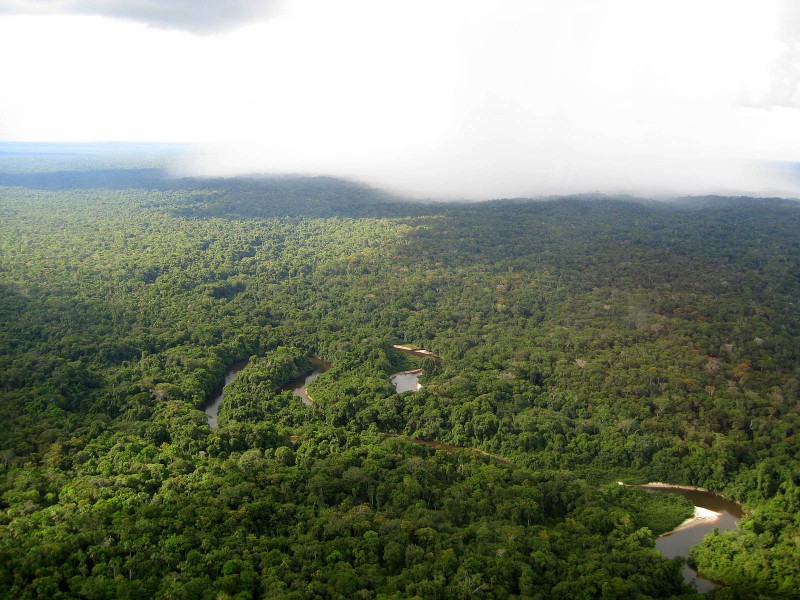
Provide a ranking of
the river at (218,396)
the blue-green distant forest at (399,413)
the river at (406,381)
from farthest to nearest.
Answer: the river at (406,381)
the river at (218,396)
the blue-green distant forest at (399,413)

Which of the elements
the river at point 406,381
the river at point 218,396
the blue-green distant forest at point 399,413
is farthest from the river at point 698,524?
the river at point 218,396

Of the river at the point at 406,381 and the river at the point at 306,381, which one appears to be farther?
the river at the point at 406,381

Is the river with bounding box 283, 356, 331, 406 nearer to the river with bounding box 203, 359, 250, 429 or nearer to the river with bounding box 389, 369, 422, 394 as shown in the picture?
the river with bounding box 203, 359, 250, 429

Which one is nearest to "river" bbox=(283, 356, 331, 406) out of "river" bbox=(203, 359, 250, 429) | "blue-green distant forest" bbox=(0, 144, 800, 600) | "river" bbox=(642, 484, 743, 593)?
"blue-green distant forest" bbox=(0, 144, 800, 600)

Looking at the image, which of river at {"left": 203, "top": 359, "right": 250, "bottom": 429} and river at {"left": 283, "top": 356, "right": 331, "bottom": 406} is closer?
river at {"left": 203, "top": 359, "right": 250, "bottom": 429}

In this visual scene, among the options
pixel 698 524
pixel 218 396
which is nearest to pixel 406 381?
pixel 218 396

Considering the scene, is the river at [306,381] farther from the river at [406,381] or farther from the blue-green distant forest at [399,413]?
the river at [406,381]

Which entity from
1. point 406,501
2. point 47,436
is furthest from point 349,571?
point 47,436

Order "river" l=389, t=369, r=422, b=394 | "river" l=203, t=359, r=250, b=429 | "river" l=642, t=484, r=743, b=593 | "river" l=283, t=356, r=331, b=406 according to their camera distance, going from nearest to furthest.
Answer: "river" l=642, t=484, r=743, b=593 < "river" l=203, t=359, r=250, b=429 < "river" l=283, t=356, r=331, b=406 < "river" l=389, t=369, r=422, b=394
